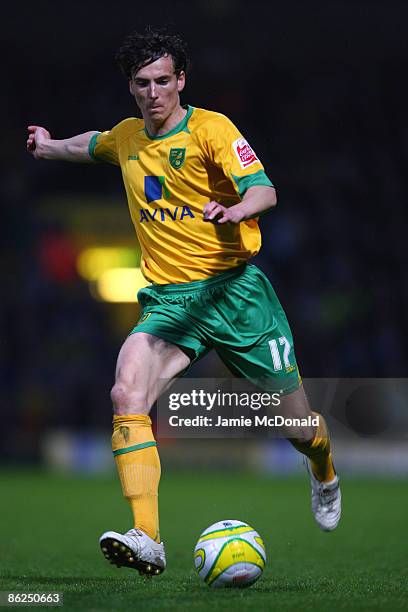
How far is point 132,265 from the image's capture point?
64.6ft

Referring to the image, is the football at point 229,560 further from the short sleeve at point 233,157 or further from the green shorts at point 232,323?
the short sleeve at point 233,157

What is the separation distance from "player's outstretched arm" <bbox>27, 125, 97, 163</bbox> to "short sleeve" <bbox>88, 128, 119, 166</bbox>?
0.11 ft

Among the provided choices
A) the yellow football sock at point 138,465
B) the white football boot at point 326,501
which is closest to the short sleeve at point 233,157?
the yellow football sock at point 138,465

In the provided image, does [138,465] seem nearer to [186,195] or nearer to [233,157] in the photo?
[186,195]

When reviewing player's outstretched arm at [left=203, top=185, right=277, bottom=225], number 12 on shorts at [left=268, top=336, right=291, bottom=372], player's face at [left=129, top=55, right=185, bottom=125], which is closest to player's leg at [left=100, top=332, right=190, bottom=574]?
number 12 on shorts at [left=268, top=336, right=291, bottom=372]

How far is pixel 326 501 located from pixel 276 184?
11669mm

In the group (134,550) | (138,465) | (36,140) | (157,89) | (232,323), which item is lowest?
(134,550)

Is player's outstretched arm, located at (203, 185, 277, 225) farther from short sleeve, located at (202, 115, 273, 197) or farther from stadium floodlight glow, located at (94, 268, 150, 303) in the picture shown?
stadium floodlight glow, located at (94, 268, 150, 303)

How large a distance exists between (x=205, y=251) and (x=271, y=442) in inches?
385

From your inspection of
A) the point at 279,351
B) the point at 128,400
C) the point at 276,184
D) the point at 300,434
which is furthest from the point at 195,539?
the point at 276,184

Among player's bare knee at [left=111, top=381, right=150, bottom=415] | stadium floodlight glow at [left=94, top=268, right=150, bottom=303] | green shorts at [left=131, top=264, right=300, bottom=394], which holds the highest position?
green shorts at [left=131, top=264, right=300, bottom=394]

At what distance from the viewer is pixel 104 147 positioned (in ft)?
16.1

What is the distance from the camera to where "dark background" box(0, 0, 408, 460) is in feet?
52.1

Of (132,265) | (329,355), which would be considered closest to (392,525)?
(329,355)
